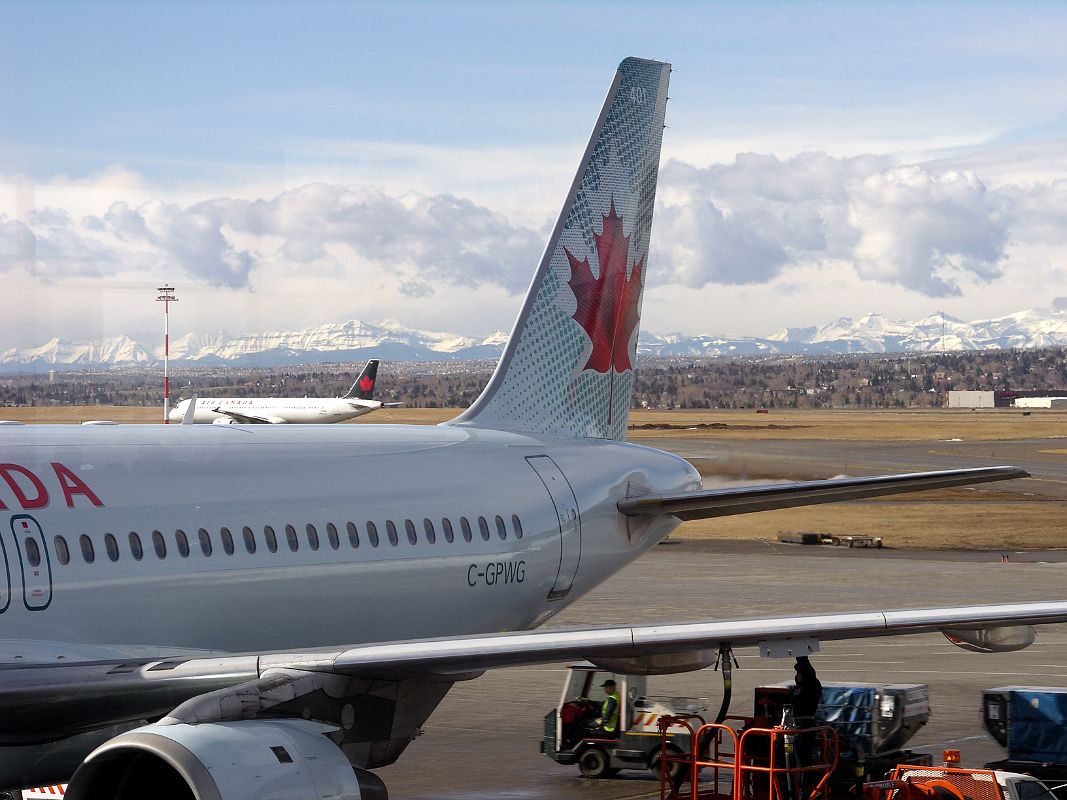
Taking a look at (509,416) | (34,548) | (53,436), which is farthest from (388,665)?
(509,416)

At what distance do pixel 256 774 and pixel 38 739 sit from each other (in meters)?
2.85

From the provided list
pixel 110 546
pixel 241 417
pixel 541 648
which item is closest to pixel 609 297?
pixel 110 546

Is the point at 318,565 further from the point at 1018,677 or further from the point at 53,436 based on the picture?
the point at 1018,677

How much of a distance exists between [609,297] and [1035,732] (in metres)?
8.92

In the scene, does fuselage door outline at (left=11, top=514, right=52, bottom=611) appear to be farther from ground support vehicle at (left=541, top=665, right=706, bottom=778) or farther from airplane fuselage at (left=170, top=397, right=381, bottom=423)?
airplane fuselage at (left=170, top=397, right=381, bottom=423)

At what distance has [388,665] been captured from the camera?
12531 mm

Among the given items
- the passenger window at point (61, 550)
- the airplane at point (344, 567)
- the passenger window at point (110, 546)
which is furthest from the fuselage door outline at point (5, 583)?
the passenger window at point (110, 546)

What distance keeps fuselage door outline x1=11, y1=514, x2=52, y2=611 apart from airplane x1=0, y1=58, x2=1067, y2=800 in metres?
0.02

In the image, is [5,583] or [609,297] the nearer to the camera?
[5,583]

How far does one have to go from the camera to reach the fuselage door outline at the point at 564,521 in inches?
808

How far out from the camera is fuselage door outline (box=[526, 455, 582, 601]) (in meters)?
20.5

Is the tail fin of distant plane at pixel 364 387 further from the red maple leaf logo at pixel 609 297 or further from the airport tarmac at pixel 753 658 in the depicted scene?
the red maple leaf logo at pixel 609 297

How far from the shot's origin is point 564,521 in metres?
20.5

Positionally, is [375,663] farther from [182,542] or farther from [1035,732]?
[1035,732]
